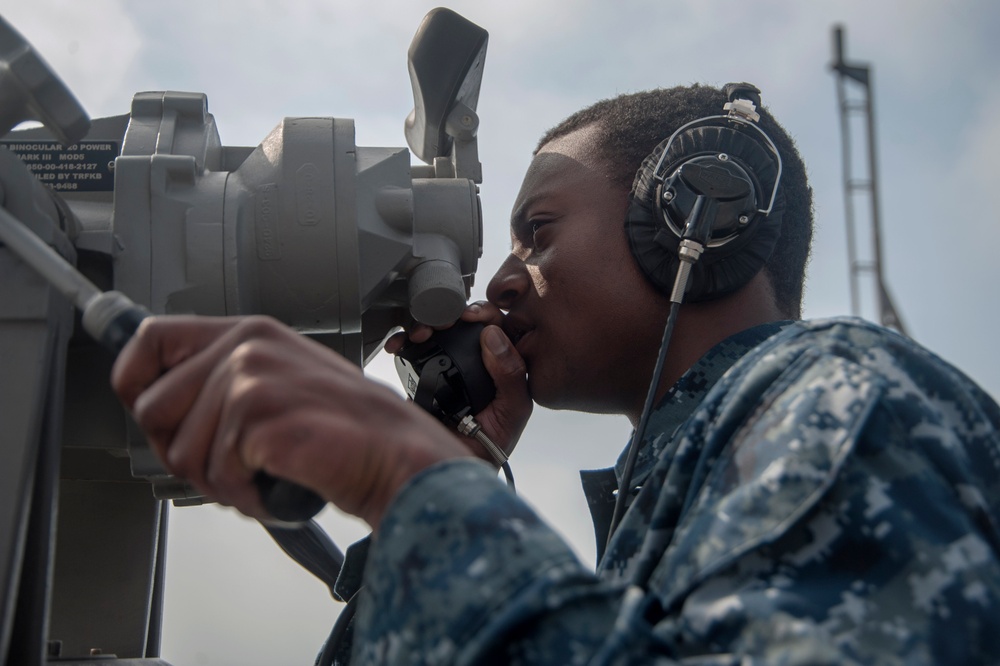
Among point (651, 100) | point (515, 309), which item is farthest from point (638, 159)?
point (515, 309)

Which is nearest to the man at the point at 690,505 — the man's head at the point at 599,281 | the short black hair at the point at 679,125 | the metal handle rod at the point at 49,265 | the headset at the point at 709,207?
the metal handle rod at the point at 49,265

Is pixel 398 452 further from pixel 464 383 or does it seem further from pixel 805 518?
pixel 464 383

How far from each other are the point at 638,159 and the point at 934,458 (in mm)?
1158

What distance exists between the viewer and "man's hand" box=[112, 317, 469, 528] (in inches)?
34.0

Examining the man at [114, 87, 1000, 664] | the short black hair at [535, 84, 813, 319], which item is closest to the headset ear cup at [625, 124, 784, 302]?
the short black hair at [535, 84, 813, 319]

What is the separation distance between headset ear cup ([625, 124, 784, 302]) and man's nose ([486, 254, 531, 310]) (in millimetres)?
258

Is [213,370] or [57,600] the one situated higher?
[213,370]

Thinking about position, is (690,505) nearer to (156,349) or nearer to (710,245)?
(156,349)

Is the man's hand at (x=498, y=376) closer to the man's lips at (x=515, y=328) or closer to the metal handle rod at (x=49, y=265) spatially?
the man's lips at (x=515, y=328)

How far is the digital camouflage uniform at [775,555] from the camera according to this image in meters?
0.83

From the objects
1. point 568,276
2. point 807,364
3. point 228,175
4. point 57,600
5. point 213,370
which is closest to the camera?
point 213,370

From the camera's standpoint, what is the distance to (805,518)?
914 mm

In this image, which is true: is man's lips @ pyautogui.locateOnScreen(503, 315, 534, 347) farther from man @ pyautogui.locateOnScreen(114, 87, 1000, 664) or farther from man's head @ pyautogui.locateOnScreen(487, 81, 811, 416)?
man @ pyautogui.locateOnScreen(114, 87, 1000, 664)

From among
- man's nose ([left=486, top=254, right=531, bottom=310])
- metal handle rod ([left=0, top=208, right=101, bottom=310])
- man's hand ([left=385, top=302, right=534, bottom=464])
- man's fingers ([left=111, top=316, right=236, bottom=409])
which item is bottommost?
man's fingers ([left=111, top=316, right=236, bottom=409])
